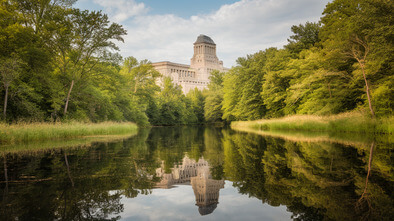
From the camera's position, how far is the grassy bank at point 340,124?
16.8 meters

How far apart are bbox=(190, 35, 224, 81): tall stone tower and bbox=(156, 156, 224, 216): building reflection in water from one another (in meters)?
175

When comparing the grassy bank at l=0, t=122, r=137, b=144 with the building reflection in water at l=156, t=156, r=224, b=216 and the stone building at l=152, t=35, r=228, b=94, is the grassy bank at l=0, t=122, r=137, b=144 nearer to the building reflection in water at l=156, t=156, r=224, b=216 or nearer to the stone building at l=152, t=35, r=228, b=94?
the building reflection in water at l=156, t=156, r=224, b=216

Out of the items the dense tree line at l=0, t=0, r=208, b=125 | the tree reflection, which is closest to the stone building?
the dense tree line at l=0, t=0, r=208, b=125

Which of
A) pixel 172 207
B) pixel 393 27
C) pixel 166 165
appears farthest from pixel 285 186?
pixel 393 27

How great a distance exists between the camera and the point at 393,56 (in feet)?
59.1

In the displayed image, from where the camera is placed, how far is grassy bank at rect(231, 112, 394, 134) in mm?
16750

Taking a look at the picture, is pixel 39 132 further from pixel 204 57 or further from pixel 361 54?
pixel 204 57

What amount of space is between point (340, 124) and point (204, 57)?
17146cm

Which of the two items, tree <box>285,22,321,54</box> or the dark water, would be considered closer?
the dark water

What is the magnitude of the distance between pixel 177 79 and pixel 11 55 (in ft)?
404

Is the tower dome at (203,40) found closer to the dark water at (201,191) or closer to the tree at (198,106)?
the tree at (198,106)

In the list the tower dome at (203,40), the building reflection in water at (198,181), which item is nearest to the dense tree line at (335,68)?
the building reflection in water at (198,181)

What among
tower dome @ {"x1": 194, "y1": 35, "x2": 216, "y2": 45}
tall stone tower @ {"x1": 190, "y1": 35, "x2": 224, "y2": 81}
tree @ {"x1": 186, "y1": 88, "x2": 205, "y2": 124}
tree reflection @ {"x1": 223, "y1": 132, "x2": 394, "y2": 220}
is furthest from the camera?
tower dome @ {"x1": 194, "y1": 35, "x2": 216, "y2": 45}

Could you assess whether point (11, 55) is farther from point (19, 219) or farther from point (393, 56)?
point (393, 56)
